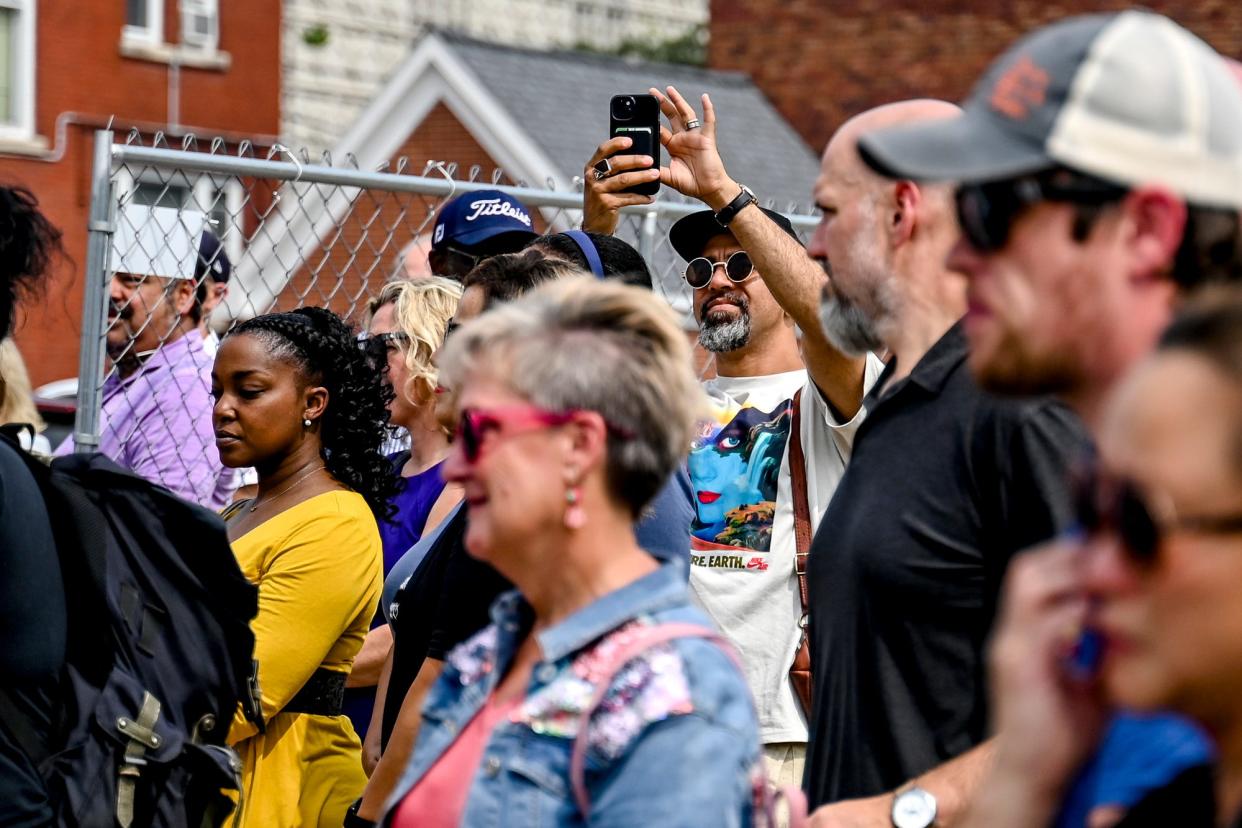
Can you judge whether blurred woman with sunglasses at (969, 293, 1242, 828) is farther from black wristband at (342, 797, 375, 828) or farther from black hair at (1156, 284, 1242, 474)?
black wristband at (342, 797, 375, 828)

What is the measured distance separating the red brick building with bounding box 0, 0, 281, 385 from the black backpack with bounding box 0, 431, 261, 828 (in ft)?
57.7

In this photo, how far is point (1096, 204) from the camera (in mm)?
1833

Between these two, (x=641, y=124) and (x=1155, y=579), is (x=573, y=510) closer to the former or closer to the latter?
(x=1155, y=579)

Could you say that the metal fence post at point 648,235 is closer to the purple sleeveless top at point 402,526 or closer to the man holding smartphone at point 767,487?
the man holding smartphone at point 767,487

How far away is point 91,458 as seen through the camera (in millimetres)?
3373

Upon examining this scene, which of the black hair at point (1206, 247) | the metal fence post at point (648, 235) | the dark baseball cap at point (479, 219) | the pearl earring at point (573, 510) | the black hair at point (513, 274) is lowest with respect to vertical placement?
the metal fence post at point (648, 235)

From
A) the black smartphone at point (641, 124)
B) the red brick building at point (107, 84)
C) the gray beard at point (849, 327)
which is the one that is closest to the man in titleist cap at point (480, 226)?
the black smartphone at point (641, 124)

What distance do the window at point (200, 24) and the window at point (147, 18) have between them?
0.99ft

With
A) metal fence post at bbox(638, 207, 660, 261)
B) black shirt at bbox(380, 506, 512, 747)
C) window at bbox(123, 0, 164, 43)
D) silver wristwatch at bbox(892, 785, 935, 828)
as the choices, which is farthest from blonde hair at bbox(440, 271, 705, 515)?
window at bbox(123, 0, 164, 43)

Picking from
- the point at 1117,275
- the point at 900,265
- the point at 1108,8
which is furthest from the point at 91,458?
the point at 1108,8

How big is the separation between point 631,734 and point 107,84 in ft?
74.9

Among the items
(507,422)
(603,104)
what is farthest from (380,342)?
(603,104)

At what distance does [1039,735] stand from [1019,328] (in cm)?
50

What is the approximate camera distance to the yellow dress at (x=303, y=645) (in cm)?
414
